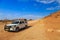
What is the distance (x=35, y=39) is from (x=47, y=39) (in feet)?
3.64

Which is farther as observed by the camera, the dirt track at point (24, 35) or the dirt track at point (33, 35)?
the dirt track at point (24, 35)

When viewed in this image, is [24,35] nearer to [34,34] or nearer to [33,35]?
[33,35]

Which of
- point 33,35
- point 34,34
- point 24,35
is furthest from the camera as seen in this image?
point 34,34

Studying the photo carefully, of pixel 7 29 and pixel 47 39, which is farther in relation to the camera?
pixel 7 29

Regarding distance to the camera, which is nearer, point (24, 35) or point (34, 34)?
point (24, 35)

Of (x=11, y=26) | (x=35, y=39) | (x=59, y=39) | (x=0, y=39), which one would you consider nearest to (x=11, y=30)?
(x=11, y=26)

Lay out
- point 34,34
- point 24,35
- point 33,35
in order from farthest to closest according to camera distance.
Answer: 1. point 34,34
2. point 24,35
3. point 33,35

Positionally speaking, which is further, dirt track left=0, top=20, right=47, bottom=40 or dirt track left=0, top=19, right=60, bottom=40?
dirt track left=0, top=20, right=47, bottom=40

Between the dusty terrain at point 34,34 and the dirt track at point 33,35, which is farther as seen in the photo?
the dusty terrain at point 34,34

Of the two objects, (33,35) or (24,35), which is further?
(24,35)

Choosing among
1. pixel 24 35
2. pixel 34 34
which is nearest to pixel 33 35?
pixel 34 34

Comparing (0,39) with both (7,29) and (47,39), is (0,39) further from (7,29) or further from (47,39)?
(7,29)

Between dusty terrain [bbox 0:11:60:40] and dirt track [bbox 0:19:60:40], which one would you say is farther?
dusty terrain [bbox 0:11:60:40]

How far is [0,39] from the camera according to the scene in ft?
44.9
